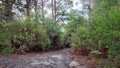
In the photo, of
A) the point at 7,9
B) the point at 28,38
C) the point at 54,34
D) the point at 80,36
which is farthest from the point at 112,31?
the point at 54,34

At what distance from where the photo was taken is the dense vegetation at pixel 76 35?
15.1 feet

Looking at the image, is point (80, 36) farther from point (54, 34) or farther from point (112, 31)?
point (112, 31)

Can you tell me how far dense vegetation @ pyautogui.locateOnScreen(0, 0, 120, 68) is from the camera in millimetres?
4598

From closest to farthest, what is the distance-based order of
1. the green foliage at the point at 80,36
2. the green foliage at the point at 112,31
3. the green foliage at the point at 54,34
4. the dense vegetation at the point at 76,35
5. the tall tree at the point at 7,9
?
the green foliage at the point at 112,31 < the dense vegetation at the point at 76,35 < the tall tree at the point at 7,9 < the green foliage at the point at 80,36 < the green foliage at the point at 54,34

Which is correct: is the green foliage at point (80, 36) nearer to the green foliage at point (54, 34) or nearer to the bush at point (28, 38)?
the green foliage at point (54, 34)

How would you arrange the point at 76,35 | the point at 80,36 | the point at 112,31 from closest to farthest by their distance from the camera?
the point at 112,31 → the point at 80,36 → the point at 76,35

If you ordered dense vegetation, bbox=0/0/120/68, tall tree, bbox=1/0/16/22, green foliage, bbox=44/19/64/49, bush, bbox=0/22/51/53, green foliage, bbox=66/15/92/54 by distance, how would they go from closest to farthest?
dense vegetation, bbox=0/0/120/68
tall tree, bbox=1/0/16/22
green foliage, bbox=66/15/92/54
bush, bbox=0/22/51/53
green foliage, bbox=44/19/64/49

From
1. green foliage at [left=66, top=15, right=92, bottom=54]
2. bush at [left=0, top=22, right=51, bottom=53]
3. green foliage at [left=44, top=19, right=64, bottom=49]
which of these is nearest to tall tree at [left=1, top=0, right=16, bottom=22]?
bush at [left=0, top=22, right=51, bottom=53]

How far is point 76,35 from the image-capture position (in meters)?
9.99

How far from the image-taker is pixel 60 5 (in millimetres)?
19344

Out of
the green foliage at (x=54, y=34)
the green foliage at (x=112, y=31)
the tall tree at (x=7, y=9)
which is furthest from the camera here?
the green foliage at (x=54, y=34)

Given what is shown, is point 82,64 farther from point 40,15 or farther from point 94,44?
point 40,15

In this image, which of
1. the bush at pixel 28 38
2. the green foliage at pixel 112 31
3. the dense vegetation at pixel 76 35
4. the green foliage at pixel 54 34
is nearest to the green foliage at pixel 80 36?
the dense vegetation at pixel 76 35

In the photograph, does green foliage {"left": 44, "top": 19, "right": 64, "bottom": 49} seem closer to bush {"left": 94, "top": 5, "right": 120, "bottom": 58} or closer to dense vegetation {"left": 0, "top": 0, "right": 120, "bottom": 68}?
dense vegetation {"left": 0, "top": 0, "right": 120, "bottom": 68}
